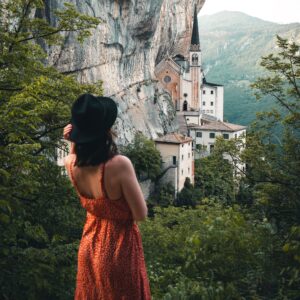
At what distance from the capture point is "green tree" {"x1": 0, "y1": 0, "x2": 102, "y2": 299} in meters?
6.16

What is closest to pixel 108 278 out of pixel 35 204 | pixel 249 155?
pixel 35 204

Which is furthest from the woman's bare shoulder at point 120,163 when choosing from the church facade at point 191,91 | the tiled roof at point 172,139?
the church facade at point 191,91

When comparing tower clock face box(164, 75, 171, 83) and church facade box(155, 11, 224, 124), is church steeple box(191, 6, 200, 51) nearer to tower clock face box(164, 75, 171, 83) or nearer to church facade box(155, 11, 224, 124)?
church facade box(155, 11, 224, 124)

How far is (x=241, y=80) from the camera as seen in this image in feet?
492

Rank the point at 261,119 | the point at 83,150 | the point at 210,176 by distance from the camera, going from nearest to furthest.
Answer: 1. the point at 83,150
2. the point at 261,119
3. the point at 210,176

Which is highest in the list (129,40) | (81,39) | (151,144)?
(129,40)

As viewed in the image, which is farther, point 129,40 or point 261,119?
point 129,40

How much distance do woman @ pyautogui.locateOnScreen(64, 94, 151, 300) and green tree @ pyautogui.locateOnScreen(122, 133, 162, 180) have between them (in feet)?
131

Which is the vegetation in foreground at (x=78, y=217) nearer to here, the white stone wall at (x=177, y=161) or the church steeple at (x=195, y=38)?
the white stone wall at (x=177, y=161)

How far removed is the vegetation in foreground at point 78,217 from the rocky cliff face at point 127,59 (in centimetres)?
2333

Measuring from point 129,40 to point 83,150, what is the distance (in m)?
46.4

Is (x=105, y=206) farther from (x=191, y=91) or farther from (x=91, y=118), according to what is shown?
(x=191, y=91)

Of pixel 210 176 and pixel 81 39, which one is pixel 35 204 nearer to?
pixel 81 39

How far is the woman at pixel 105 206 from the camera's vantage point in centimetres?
324
